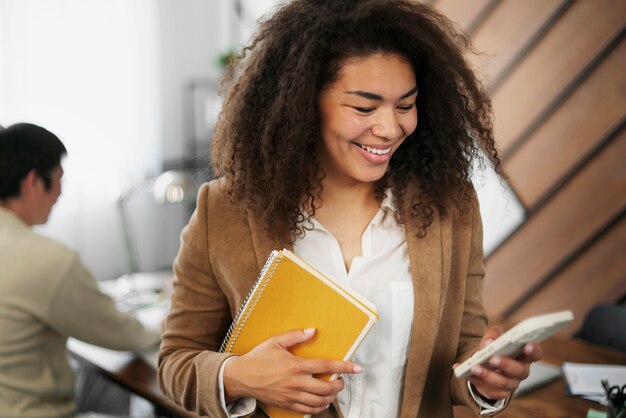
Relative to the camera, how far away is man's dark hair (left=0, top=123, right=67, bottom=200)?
164 cm

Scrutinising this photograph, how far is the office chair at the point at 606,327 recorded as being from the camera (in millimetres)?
2176

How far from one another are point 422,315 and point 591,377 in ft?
3.11

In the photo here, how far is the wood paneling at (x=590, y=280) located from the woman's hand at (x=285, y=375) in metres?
2.26

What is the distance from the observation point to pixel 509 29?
10.2 ft

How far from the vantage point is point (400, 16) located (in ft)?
3.79

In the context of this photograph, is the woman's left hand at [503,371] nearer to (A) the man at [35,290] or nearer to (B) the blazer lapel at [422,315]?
(B) the blazer lapel at [422,315]

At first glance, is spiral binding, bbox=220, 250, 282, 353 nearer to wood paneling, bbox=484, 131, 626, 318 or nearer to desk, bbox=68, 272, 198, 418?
desk, bbox=68, 272, 198, 418

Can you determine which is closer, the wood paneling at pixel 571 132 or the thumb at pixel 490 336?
the thumb at pixel 490 336

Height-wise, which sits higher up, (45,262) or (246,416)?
(246,416)

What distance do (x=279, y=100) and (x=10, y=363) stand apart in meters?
1.11

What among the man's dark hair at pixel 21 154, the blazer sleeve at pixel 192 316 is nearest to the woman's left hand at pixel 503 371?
the blazer sleeve at pixel 192 316

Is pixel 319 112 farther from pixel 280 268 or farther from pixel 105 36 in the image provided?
pixel 105 36

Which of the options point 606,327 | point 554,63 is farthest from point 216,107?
point 606,327

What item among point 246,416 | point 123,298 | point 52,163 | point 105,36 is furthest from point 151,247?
point 246,416
